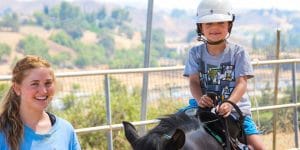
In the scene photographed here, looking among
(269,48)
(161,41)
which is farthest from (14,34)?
(269,48)

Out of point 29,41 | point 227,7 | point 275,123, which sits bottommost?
point 275,123

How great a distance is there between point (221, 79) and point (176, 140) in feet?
3.62

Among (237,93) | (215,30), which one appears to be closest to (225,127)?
(237,93)

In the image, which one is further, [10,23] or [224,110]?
[10,23]

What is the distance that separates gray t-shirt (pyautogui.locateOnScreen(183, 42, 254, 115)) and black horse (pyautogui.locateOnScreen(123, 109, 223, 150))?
54 cm

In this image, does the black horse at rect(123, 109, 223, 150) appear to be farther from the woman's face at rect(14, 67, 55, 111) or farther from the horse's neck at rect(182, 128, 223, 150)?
the woman's face at rect(14, 67, 55, 111)

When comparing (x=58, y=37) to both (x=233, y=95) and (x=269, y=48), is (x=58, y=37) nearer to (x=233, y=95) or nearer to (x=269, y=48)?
(x=269, y=48)

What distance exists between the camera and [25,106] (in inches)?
132

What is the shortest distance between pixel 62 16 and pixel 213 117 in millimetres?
103038

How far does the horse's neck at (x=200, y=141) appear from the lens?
3587mm

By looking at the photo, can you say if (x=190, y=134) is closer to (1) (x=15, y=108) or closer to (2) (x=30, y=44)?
(1) (x=15, y=108)

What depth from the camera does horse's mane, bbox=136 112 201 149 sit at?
337 centimetres

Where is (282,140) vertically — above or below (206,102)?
below

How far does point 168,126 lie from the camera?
3.56 metres
